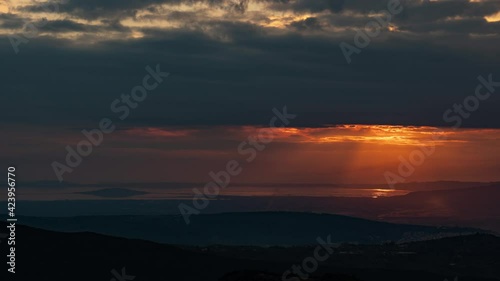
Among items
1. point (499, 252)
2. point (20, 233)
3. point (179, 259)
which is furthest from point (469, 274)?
point (20, 233)

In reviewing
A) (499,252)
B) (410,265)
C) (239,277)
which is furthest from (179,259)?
(499,252)

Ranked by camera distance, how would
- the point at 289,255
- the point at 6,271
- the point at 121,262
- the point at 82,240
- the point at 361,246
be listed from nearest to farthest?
the point at 6,271 → the point at 121,262 → the point at 82,240 → the point at 289,255 → the point at 361,246

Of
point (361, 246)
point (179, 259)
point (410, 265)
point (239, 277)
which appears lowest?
point (239, 277)

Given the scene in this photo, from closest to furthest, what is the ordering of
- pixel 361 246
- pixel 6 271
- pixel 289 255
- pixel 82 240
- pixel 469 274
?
pixel 6 271 < pixel 82 240 < pixel 469 274 < pixel 289 255 < pixel 361 246

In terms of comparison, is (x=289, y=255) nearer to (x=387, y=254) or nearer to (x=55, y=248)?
(x=387, y=254)

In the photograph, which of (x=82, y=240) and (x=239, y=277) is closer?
(x=239, y=277)

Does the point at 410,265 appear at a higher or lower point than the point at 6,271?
higher

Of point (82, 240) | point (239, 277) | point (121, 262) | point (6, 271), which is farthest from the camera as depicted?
point (82, 240)

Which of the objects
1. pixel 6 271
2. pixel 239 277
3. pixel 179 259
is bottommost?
pixel 239 277

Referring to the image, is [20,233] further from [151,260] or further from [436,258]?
[436,258]
